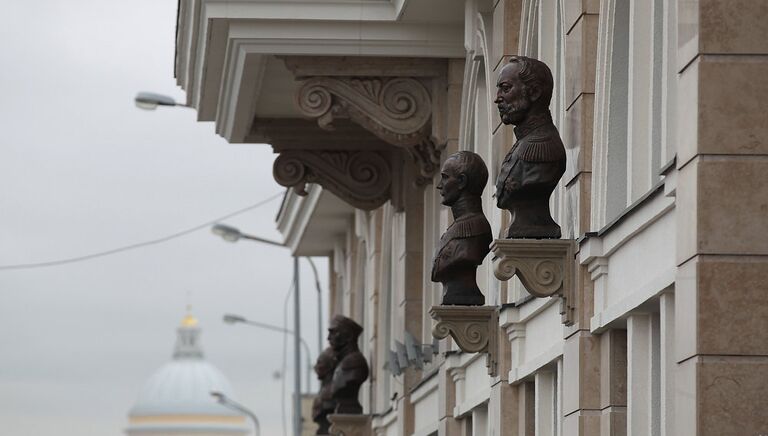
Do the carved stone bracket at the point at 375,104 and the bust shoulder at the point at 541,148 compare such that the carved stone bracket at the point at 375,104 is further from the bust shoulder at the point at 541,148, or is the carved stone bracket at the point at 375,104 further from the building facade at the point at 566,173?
the bust shoulder at the point at 541,148

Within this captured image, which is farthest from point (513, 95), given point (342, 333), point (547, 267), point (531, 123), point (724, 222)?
point (342, 333)

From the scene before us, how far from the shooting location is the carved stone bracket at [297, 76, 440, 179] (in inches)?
726

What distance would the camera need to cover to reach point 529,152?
12.2 meters

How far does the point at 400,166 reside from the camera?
73.2 feet

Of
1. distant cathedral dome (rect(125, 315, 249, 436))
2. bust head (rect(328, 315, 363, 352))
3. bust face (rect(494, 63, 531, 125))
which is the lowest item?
bust face (rect(494, 63, 531, 125))

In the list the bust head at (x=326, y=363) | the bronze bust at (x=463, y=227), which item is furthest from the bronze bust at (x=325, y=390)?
the bronze bust at (x=463, y=227)

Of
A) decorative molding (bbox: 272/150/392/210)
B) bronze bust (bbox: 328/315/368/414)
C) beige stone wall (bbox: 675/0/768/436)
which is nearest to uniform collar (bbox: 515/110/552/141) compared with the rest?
beige stone wall (bbox: 675/0/768/436)

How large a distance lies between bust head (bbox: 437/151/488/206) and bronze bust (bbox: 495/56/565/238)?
178 centimetres

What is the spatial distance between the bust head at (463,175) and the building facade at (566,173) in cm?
60

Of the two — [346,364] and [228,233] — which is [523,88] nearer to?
[346,364]

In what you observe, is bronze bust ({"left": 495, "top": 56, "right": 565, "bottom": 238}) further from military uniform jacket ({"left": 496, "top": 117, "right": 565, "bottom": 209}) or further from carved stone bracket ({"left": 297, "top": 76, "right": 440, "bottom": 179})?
Answer: carved stone bracket ({"left": 297, "top": 76, "right": 440, "bottom": 179})

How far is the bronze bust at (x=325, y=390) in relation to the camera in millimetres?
24750

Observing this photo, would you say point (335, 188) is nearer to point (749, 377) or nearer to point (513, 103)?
point (513, 103)

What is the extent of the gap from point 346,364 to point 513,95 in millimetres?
11882
